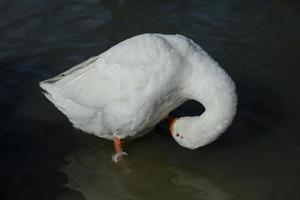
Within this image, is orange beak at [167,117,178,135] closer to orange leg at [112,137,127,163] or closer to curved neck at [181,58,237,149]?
curved neck at [181,58,237,149]

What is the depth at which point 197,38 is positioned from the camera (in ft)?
30.2

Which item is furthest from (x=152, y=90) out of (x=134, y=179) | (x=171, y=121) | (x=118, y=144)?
(x=134, y=179)

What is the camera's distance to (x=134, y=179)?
6.58 m

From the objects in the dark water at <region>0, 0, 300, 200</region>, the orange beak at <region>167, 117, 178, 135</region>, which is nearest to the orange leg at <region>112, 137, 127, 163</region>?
the dark water at <region>0, 0, 300, 200</region>

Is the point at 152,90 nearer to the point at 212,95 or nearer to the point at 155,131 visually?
the point at 212,95

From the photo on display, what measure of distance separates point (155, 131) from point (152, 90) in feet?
5.26

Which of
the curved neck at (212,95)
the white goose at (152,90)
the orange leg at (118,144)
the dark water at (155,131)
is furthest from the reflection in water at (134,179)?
the curved neck at (212,95)

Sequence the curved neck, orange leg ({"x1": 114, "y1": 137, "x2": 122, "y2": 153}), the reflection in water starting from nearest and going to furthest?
the curved neck → the reflection in water → orange leg ({"x1": 114, "y1": 137, "x2": 122, "y2": 153})

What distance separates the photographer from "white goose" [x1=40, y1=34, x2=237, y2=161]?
578 centimetres

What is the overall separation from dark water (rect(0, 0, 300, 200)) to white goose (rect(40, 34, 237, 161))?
63cm

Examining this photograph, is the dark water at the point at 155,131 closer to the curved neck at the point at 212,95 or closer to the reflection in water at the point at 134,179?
the reflection in water at the point at 134,179

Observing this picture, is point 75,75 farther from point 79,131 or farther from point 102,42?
point 102,42

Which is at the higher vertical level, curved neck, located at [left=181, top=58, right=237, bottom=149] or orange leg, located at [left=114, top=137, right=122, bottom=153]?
curved neck, located at [left=181, top=58, right=237, bottom=149]

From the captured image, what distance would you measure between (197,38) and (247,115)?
2276 millimetres
